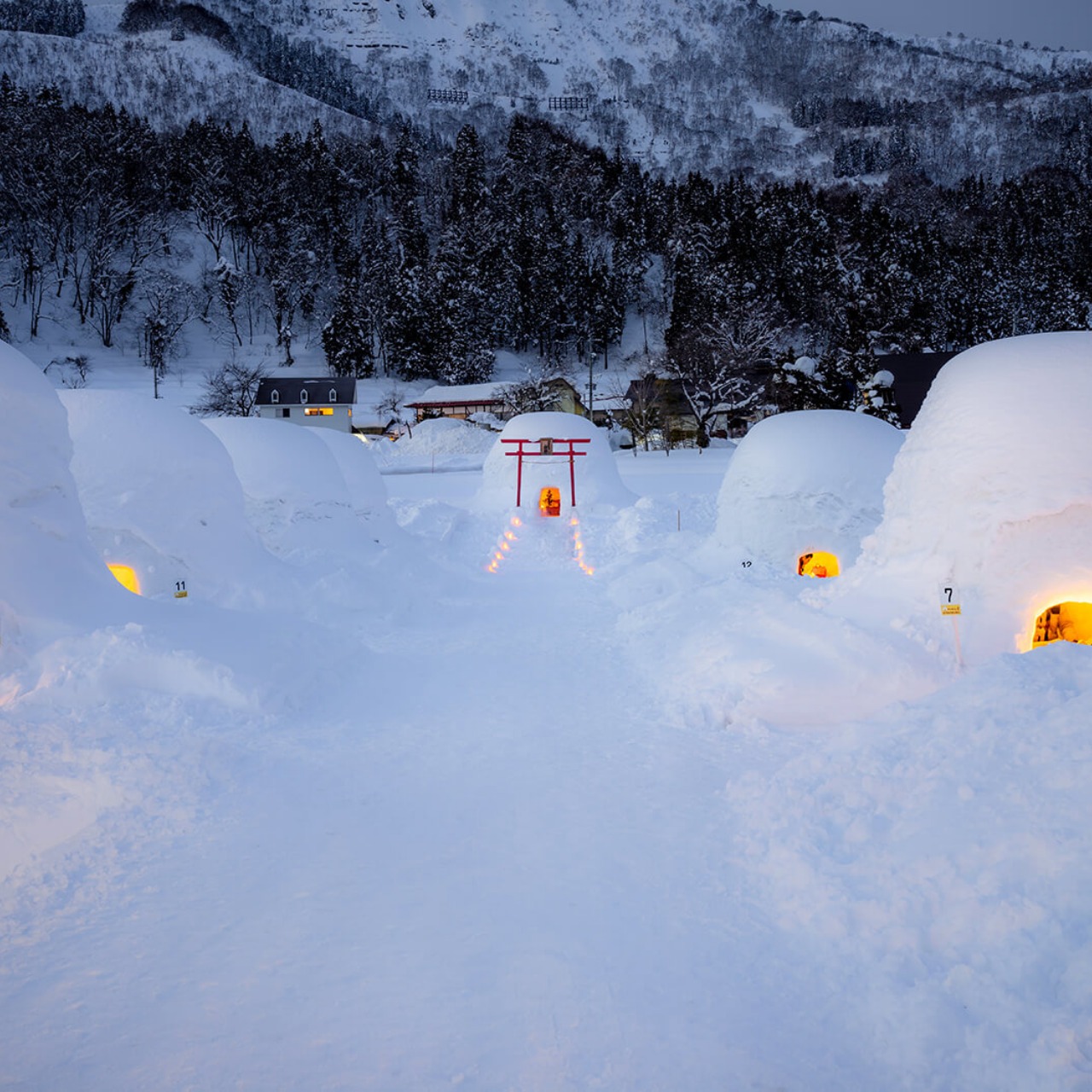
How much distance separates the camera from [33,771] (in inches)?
203

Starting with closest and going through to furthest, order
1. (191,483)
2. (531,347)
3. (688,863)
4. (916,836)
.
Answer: (916,836) < (688,863) < (191,483) < (531,347)

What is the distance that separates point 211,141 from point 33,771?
275ft

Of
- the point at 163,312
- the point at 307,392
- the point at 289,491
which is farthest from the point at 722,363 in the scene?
the point at 163,312

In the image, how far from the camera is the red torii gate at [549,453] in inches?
699

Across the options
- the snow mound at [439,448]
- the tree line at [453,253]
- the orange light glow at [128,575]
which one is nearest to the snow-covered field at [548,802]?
the orange light glow at [128,575]

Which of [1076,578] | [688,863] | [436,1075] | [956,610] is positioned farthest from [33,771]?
[1076,578]

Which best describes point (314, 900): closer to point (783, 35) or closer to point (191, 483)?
point (191, 483)

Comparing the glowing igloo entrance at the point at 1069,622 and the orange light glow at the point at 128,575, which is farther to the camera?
the orange light glow at the point at 128,575

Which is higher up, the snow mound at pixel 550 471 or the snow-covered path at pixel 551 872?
the snow mound at pixel 550 471

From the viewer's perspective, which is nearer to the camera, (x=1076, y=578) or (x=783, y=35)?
(x=1076, y=578)

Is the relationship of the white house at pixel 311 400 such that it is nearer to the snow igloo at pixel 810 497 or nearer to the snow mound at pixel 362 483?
the snow mound at pixel 362 483

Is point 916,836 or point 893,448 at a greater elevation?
point 893,448

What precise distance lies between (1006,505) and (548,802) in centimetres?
532

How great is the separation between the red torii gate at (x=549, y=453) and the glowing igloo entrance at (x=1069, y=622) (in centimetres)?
1139
